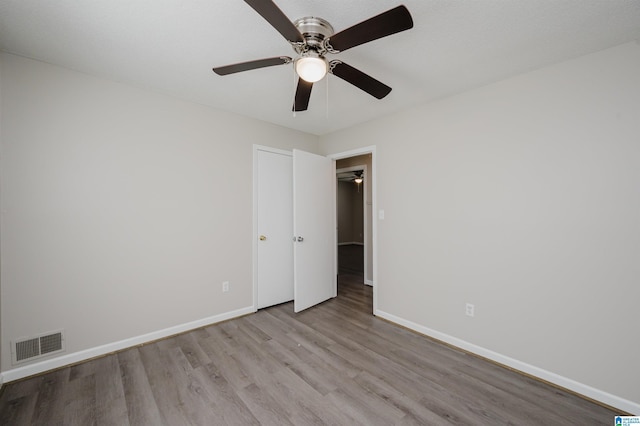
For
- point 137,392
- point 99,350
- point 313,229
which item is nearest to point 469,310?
point 313,229

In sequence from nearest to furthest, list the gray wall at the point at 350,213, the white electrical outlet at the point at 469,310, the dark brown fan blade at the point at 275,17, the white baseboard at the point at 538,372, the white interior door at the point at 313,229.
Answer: the dark brown fan blade at the point at 275,17 < the white baseboard at the point at 538,372 < the white electrical outlet at the point at 469,310 < the white interior door at the point at 313,229 < the gray wall at the point at 350,213

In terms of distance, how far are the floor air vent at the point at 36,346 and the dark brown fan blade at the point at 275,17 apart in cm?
288

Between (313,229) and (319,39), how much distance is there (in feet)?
7.76

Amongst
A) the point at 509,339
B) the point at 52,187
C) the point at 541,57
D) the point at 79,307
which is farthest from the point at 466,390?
the point at 52,187

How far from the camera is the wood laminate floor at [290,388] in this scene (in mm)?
1646

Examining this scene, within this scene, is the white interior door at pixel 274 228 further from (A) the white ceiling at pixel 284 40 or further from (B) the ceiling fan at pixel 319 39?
Answer: (B) the ceiling fan at pixel 319 39

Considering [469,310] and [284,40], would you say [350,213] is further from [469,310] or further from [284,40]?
[284,40]

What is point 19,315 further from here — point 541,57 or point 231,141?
point 541,57

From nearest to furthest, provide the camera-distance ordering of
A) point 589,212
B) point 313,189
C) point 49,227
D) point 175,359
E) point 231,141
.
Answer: point 589,212
point 49,227
point 175,359
point 231,141
point 313,189

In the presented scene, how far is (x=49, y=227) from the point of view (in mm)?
2096

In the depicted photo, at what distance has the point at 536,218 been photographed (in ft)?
6.88

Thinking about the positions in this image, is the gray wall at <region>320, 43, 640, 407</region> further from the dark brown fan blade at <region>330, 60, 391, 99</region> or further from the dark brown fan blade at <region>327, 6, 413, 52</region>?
the dark brown fan blade at <region>327, 6, 413, 52</region>

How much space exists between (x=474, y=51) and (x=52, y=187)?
351 centimetres

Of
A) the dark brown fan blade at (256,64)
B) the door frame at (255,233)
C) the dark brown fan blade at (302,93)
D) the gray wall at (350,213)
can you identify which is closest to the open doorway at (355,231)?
the gray wall at (350,213)
